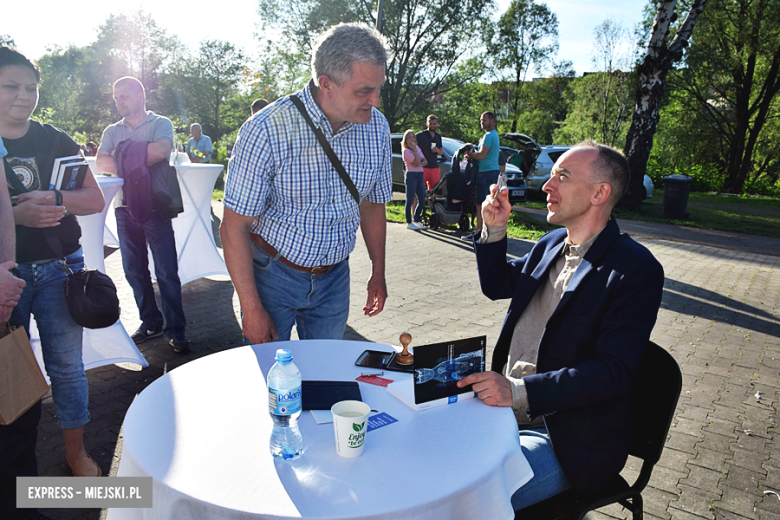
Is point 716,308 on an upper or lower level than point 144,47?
lower

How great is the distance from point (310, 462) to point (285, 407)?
0.54ft

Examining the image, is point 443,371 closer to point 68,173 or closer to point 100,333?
point 68,173

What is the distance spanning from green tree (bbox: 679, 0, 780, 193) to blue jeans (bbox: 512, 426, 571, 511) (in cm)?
2397

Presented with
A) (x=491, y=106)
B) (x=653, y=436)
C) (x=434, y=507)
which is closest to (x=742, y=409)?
(x=653, y=436)

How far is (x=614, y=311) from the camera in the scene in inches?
71.3

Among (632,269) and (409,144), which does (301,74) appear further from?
(632,269)

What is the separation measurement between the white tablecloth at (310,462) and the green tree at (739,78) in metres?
24.4

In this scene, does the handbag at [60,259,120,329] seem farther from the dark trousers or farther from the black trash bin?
the black trash bin

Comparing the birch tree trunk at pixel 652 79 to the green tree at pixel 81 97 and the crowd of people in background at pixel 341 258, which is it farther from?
the green tree at pixel 81 97

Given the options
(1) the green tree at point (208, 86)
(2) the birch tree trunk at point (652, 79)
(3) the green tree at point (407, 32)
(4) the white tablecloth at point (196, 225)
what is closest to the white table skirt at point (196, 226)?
(4) the white tablecloth at point (196, 225)

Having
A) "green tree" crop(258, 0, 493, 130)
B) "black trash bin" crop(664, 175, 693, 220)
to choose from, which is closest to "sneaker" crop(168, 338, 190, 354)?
"black trash bin" crop(664, 175, 693, 220)

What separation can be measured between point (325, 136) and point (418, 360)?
3.93 feet

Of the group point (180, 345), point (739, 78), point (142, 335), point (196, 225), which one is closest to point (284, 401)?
point (180, 345)

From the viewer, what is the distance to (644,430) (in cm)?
185
